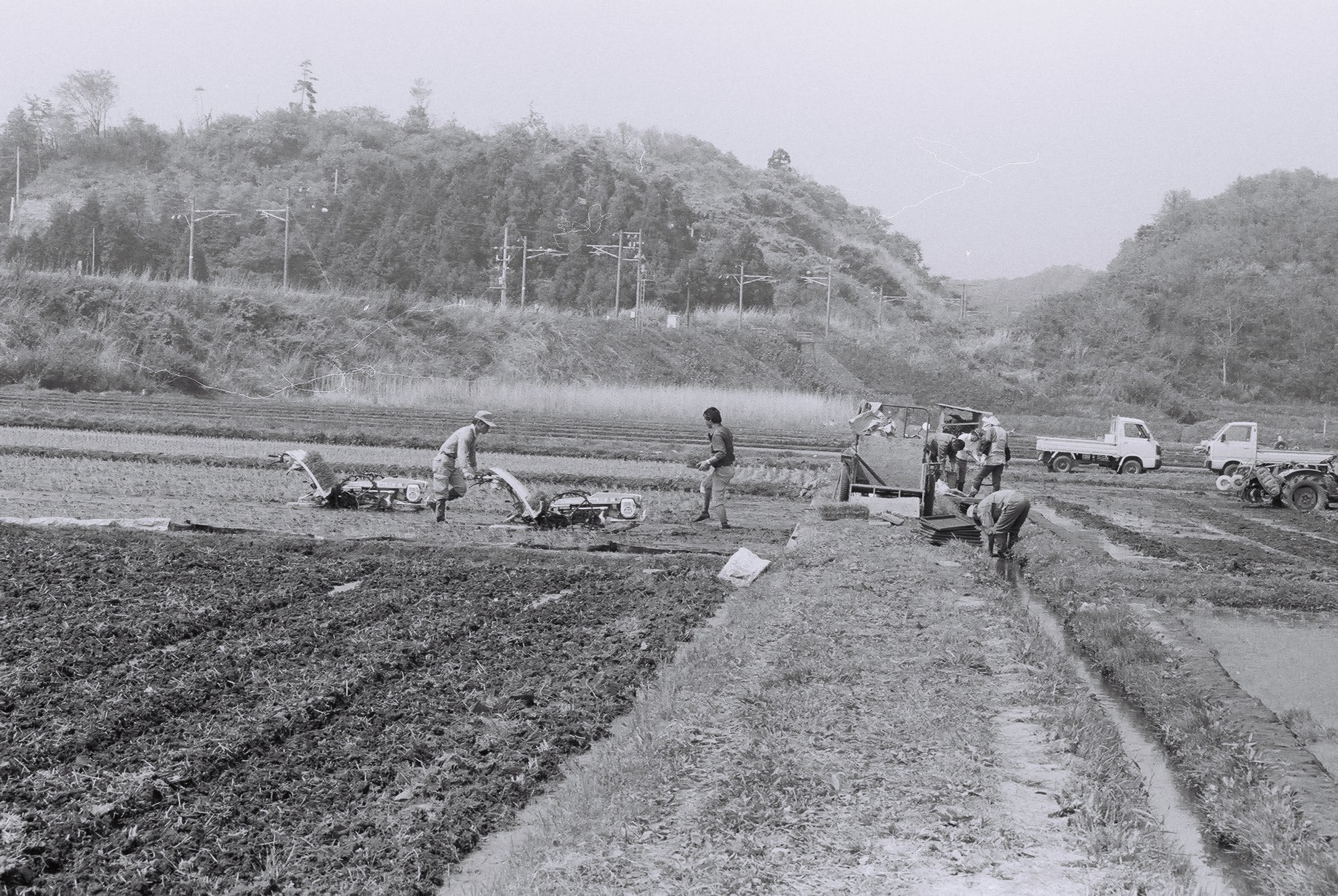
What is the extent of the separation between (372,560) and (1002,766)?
24.0 feet

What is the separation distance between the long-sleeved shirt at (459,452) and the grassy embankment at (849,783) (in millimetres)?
6438

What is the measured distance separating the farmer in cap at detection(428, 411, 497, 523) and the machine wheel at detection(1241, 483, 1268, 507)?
17816 mm

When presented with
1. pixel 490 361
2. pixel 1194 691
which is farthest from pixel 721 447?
pixel 490 361

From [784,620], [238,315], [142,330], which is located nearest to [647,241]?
[238,315]

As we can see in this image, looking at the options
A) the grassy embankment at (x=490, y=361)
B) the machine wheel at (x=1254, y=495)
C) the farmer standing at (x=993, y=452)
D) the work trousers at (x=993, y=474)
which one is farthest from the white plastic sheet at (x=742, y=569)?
the grassy embankment at (x=490, y=361)

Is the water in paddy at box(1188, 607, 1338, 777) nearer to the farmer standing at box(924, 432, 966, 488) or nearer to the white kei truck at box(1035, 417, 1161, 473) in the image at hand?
the farmer standing at box(924, 432, 966, 488)

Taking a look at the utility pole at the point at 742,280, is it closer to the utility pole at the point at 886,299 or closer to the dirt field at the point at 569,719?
the utility pole at the point at 886,299

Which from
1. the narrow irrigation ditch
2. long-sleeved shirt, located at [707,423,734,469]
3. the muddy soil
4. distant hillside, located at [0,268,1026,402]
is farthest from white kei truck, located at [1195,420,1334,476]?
distant hillside, located at [0,268,1026,402]

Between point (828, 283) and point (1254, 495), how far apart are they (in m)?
62.8

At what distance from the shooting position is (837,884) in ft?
15.6

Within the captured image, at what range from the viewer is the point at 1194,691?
325 inches

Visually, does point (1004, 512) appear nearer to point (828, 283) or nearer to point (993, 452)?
point (993, 452)

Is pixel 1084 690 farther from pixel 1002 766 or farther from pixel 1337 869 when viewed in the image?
pixel 1337 869

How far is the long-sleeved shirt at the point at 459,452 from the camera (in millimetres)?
14969
